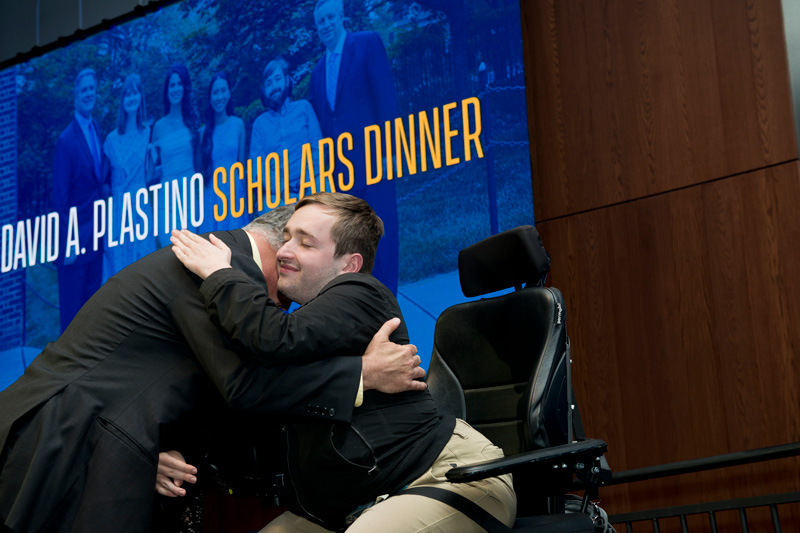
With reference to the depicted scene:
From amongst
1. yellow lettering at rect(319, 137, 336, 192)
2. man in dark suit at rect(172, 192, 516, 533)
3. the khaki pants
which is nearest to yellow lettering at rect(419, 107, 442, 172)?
yellow lettering at rect(319, 137, 336, 192)

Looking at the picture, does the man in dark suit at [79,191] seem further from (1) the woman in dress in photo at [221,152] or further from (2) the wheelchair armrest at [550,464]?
(2) the wheelchair armrest at [550,464]

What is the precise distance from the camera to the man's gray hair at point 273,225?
7.00ft

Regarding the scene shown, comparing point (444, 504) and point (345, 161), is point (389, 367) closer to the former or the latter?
point (444, 504)

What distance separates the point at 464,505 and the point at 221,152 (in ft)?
11.9

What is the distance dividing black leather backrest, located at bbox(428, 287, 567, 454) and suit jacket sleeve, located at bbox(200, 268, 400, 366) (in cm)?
55

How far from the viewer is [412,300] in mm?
3990

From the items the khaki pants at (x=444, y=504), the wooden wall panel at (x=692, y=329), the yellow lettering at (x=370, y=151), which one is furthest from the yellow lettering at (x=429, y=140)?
the khaki pants at (x=444, y=504)

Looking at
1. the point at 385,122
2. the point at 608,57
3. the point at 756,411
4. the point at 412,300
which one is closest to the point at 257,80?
the point at 385,122

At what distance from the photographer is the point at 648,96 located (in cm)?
361

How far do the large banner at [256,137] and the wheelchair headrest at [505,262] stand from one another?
4.89ft

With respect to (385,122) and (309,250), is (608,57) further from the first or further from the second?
(309,250)

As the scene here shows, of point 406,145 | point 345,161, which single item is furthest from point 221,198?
point 406,145

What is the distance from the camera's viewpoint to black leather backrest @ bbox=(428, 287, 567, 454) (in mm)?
2133

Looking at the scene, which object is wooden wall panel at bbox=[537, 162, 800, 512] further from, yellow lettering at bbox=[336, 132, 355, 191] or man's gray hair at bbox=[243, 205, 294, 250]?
man's gray hair at bbox=[243, 205, 294, 250]
